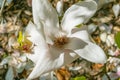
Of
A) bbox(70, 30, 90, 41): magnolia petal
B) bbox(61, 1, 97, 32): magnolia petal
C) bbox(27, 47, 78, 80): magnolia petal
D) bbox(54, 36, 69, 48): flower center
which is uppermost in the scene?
bbox(61, 1, 97, 32): magnolia petal

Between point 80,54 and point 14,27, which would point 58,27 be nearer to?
point 80,54

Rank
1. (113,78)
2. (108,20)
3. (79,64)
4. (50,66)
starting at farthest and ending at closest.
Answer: (108,20) → (79,64) → (113,78) → (50,66)

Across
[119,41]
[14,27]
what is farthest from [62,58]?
[14,27]

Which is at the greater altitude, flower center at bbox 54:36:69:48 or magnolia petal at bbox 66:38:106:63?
flower center at bbox 54:36:69:48

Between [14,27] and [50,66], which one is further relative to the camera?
[14,27]

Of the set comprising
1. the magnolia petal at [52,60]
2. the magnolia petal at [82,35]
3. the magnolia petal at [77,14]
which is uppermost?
the magnolia petal at [77,14]

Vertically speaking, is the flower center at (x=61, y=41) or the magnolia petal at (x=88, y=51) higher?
the flower center at (x=61, y=41)
